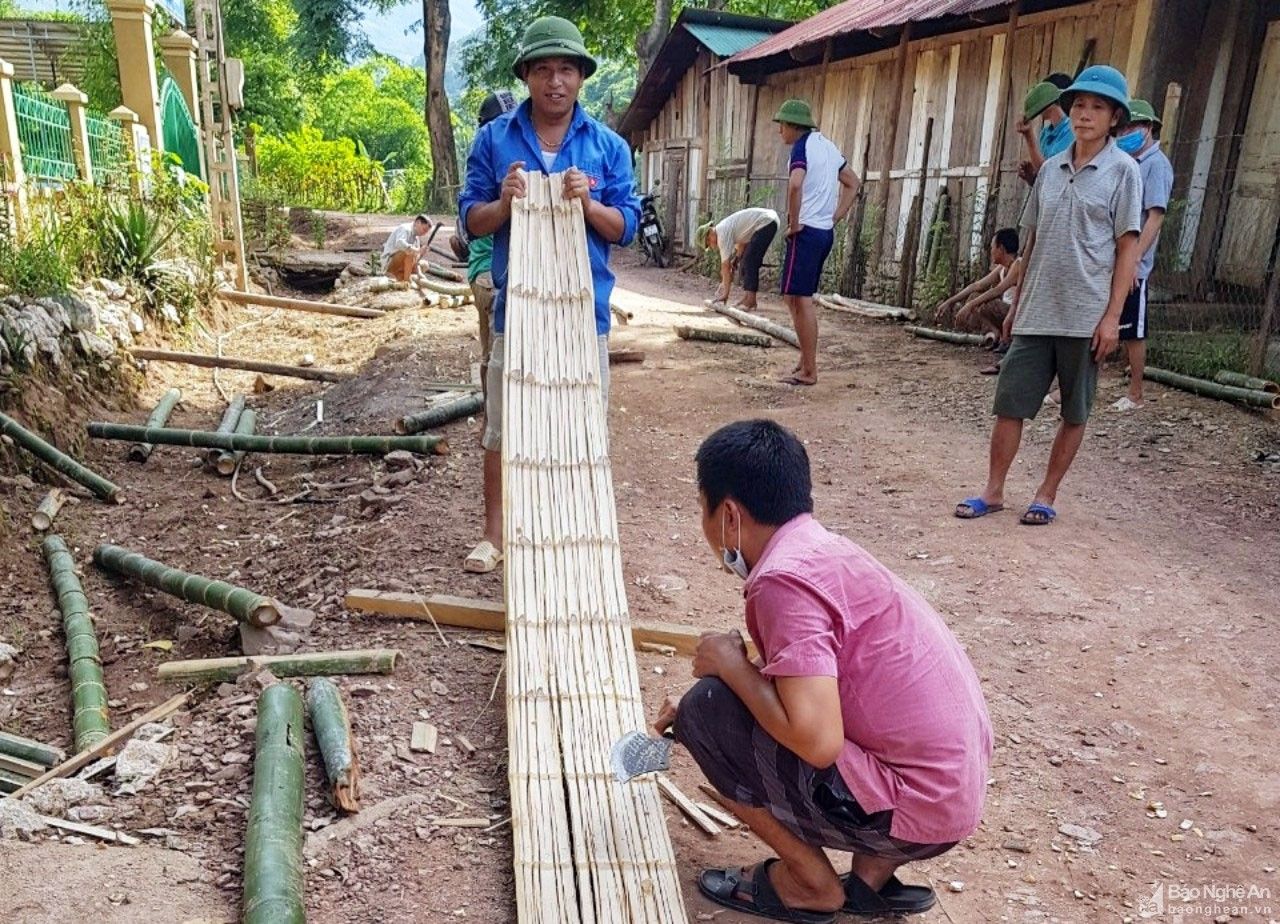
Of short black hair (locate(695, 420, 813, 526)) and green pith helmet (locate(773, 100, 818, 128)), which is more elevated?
green pith helmet (locate(773, 100, 818, 128))

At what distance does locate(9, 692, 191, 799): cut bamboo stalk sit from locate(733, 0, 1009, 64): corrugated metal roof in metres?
8.66

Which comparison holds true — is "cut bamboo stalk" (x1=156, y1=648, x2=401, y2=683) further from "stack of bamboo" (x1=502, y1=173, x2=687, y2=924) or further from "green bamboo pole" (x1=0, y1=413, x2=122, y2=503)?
"green bamboo pole" (x1=0, y1=413, x2=122, y2=503)

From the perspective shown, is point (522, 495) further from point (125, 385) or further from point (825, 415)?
Answer: point (125, 385)

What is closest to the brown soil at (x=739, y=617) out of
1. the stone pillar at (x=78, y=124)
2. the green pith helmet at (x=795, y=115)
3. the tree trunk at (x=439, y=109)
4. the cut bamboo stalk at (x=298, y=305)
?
the green pith helmet at (x=795, y=115)

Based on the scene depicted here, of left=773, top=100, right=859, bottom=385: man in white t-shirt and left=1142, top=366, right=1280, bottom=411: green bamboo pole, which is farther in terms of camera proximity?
left=773, top=100, right=859, bottom=385: man in white t-shirt

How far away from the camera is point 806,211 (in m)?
6.35

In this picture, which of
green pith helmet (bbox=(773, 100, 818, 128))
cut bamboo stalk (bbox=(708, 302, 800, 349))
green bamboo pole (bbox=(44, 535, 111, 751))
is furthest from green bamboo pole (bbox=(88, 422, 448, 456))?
cut bamboo stalk (bbox=(708, 302, 800, 349))

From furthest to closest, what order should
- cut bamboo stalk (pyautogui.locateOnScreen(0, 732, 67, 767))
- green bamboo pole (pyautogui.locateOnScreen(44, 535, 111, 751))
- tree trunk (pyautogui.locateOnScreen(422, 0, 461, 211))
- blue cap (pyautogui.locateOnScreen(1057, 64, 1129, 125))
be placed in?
tree trunk (pyautogui.locateOnScreen(422, 0, 461, 211)) < blue cap (pyautogui.locateOnScreen(1057, 64, 1129, 125)) < green bamboo pole (pyautogui.locateOnScreen(44, 535, 111, 751)) < cut bamboo stalk (pyautogui.locateOnScreen(0, 732, 67, 767))

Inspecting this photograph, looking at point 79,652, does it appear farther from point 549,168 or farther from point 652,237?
point 652,237

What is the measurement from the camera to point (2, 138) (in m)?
6.93

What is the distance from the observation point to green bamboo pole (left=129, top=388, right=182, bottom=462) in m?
5.81

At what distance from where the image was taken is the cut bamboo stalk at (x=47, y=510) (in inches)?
183

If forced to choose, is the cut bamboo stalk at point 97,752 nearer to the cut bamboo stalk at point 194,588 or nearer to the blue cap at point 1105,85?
the cut bamboo stalk at point 194,588

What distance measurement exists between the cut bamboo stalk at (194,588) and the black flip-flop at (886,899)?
2058 mm
